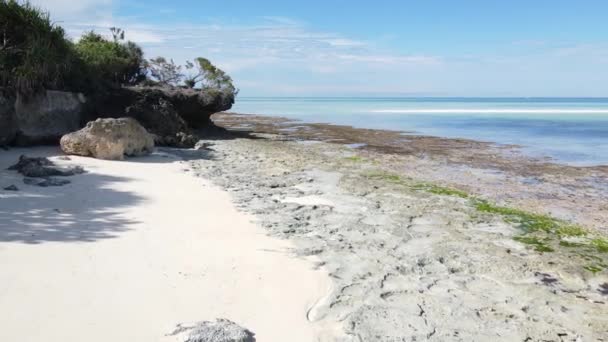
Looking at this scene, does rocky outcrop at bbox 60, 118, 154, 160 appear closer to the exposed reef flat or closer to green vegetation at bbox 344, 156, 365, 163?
the exposed reef flat

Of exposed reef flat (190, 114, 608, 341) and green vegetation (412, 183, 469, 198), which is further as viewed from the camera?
green vegetation (412, 183, 469, 198)

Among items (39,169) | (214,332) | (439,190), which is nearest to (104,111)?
(39,169)

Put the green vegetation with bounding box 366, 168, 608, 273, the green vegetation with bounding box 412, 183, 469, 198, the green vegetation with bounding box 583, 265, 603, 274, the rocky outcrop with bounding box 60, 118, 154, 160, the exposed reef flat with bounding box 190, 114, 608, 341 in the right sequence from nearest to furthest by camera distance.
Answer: the exposed reef flat with bounding box 190, 114, 608, 341, the green vegetation with bounding box 583, 265, 603, 274, the green vegetation with bounding box 366, 168, 608, 273, the green vegetation with bounding box 412, 183, 469, 198, the rocky outcrop with bounding box 60, 118, 154, 160

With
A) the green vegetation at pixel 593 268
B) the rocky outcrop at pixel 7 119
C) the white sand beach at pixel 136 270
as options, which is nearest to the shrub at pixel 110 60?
the rocky outcrop at pixel 7 119

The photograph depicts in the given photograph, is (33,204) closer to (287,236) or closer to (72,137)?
(287,236)

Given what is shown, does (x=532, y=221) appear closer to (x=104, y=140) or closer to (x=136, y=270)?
(x=136, y=270)

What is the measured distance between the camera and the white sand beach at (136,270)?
368 cm

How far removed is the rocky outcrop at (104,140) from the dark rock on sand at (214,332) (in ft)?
28.7

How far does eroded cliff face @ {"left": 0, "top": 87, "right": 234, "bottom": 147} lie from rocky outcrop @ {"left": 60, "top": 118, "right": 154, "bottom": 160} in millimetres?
1513

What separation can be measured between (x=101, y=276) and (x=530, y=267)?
4449 mm

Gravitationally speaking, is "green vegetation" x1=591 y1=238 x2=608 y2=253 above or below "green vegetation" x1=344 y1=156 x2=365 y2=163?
below

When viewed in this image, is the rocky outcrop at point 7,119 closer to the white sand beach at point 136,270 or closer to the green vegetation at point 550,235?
the white sand beach at point 136,270

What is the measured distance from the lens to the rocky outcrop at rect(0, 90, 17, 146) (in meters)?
12.0

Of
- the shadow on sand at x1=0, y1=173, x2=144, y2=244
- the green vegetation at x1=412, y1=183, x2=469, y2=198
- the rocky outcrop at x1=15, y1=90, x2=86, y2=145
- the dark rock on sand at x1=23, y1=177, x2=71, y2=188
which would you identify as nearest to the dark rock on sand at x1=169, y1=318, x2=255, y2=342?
the shadow on sand at x1=0, y1=173, x2=144, y2=244
